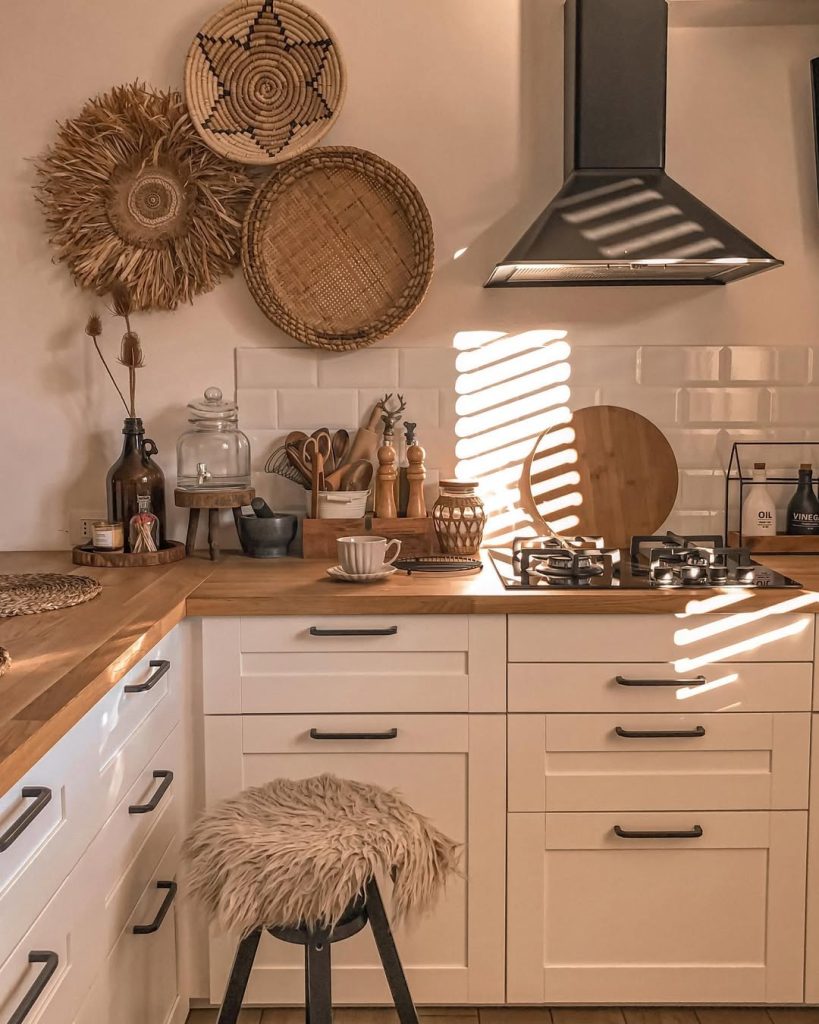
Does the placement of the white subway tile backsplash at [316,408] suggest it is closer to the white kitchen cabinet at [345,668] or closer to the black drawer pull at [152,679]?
the white kitchen cabinet at [345,668]

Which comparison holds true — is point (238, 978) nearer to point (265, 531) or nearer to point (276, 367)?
point (265, 531)

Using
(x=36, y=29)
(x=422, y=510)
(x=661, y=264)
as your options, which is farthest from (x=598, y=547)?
(x=36, y=29)

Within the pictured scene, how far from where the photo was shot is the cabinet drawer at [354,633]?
227 cm

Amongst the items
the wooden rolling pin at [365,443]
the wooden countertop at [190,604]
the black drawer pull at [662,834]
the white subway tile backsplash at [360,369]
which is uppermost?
the white subway tile backsplash at [360,369]

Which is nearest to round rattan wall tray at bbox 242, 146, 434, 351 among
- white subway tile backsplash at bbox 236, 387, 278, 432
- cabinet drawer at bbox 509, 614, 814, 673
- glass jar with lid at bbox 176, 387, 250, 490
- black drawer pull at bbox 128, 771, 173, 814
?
white subway tile backsplash at bbox 236, 387, 278, 432

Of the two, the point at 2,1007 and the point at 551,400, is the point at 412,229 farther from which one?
the point at 2,1007

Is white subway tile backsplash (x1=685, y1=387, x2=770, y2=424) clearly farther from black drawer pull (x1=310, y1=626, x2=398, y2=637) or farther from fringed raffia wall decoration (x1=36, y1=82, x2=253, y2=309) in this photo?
fringed raffia wall decoration (x1=36, y1=82, x2=253, y2=309)

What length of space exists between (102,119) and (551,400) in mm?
1382

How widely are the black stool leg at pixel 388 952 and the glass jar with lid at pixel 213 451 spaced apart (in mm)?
1301

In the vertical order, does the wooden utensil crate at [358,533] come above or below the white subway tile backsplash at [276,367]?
below

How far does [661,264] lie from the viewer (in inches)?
93.7

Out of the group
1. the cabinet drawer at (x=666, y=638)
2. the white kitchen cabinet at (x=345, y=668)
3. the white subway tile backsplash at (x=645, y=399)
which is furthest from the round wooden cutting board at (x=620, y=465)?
the white kitchen cabinet at (x=345, y=668)

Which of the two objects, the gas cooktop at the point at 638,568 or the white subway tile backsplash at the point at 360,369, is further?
the white subway tile backsplash at the point at 360,369

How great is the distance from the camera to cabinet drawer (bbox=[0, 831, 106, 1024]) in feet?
4.28
